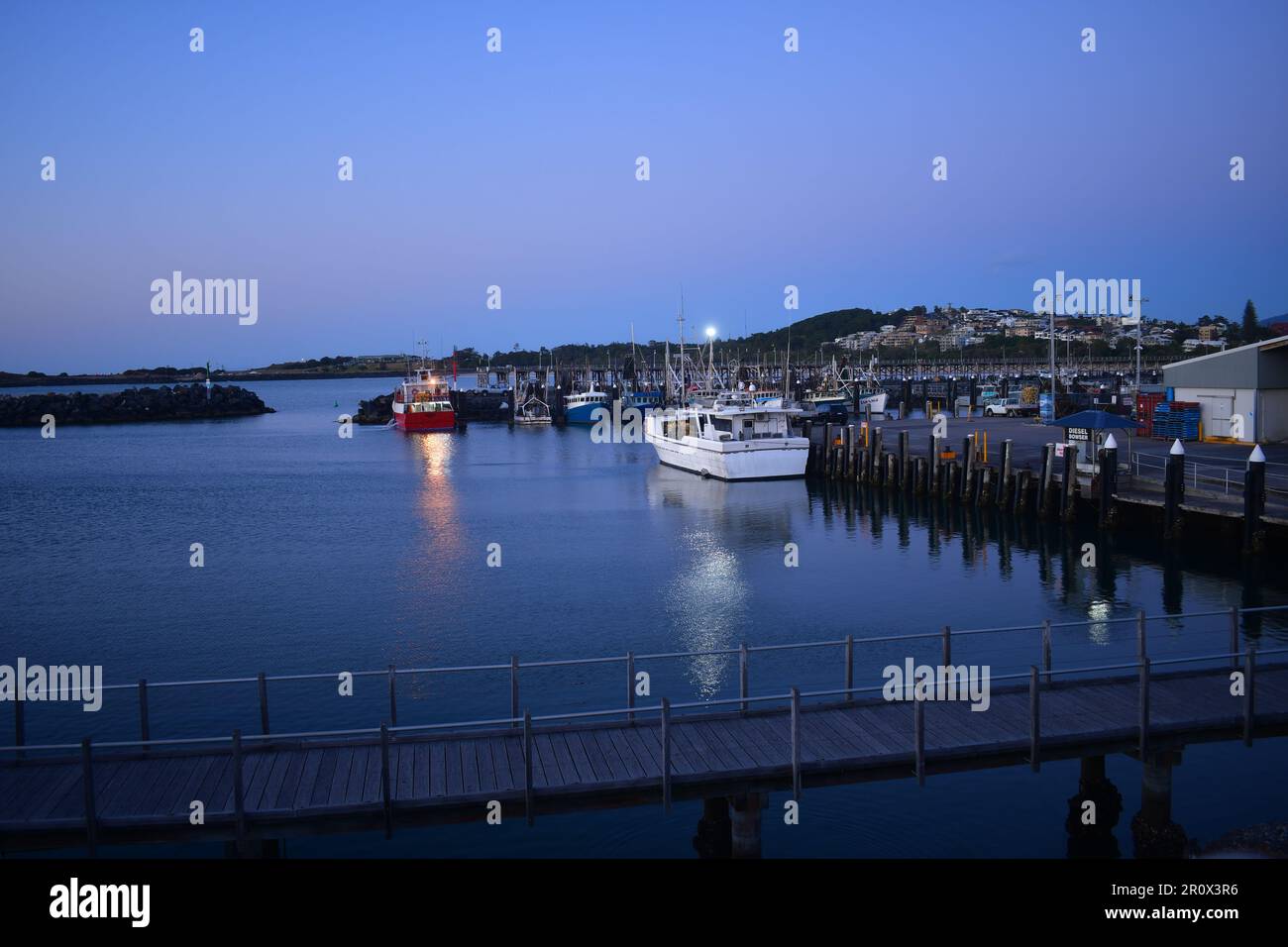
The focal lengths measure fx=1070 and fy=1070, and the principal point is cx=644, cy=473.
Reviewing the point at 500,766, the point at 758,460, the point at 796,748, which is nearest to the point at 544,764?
the point at 500,766

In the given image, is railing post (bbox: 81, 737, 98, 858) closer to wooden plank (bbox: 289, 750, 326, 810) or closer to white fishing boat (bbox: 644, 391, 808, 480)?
wooden plank (bbox: 289, 750, 326, 810)

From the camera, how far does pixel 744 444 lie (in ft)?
180

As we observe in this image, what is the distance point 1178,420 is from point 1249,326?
11342 centimetres

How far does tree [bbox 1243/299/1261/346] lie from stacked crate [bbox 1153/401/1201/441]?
276ft

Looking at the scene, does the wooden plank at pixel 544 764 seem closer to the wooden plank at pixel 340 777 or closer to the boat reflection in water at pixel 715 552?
the wooden plank at pixel 340 777

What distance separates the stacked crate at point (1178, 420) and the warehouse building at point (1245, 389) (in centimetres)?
38

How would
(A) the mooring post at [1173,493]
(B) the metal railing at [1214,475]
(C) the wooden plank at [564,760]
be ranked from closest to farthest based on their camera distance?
(C) the wooden plank at [564,760] → (A) the mooring post at [1173,493] → (B) the metal railing at [1214,475]

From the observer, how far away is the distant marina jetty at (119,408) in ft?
437

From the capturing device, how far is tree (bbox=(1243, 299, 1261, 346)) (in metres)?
126

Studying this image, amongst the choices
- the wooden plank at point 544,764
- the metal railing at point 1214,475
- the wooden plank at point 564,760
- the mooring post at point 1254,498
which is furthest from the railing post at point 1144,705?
the metal railing at point 1214,475

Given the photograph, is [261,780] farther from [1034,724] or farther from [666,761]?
[1034,724]

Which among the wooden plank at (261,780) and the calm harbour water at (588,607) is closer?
the wooden plank at (261,780)

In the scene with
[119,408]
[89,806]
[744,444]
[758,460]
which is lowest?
[89,806]

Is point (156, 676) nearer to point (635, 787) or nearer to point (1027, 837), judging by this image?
point (635, 787)
